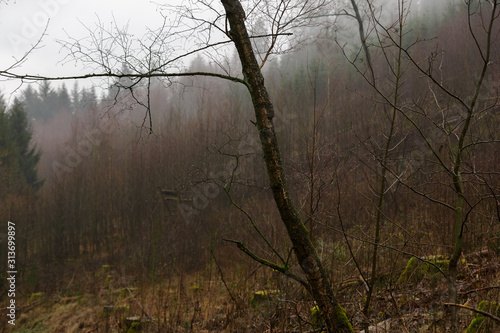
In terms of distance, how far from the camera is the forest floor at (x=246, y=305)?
2705mm

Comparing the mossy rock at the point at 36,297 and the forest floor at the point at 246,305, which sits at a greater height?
the forest floor at the point at 246,305

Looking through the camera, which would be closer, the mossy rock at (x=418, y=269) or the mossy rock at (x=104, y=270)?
the mossy rock at (x=418, y=269)

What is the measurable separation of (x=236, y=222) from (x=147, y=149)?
19.9 ft

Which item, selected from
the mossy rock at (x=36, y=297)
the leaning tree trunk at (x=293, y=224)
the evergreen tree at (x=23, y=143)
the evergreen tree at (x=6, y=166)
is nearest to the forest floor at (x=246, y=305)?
the mossy rock at (x=36, y=297)

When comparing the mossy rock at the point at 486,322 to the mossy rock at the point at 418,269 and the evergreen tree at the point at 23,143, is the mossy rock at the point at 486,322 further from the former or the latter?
the evergreen tree at the point at 23,143

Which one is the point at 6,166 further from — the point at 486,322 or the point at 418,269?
the point at 486,322

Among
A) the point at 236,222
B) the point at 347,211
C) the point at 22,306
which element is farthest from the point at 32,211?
the point at 347,211

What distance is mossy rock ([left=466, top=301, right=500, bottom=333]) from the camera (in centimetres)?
203

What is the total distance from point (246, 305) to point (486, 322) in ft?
8.69

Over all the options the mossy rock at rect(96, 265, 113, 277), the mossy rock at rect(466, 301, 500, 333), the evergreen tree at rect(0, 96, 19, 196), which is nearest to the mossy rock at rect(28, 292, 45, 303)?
the mossy rock at rect(96, 265, 113, 277)

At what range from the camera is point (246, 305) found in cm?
412

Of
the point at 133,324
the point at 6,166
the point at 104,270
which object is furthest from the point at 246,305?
the point at 6,166

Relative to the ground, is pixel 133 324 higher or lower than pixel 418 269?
lower

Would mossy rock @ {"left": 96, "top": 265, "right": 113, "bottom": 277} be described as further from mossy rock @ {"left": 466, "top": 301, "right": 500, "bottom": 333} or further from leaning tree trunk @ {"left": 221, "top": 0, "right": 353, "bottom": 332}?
mossy rock @ {"left": 466, "top": 301, "right": 500, "bottom": 333}
